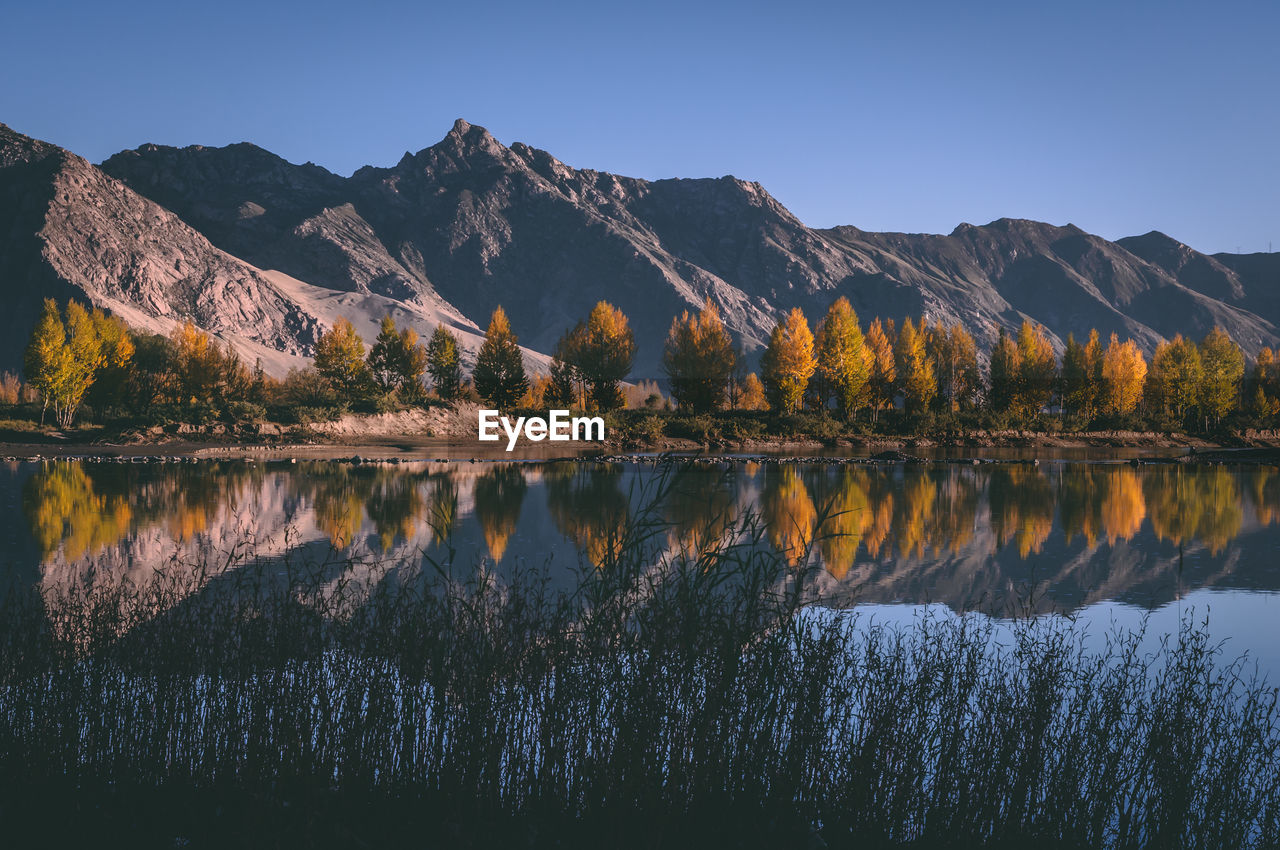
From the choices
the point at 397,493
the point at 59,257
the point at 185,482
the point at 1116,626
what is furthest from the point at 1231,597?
the point at 59,257

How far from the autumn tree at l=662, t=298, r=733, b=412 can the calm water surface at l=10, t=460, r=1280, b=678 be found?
3447 centimetres

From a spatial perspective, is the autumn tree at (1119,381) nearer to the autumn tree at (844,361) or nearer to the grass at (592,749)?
the autumn tree at (844,361)

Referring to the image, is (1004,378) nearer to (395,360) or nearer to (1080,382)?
(1080,382)

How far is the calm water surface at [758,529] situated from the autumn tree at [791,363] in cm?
3325

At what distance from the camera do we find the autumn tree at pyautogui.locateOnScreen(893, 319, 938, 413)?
83688 mm

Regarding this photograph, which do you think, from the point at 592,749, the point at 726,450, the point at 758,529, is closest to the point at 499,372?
the point at 726,450

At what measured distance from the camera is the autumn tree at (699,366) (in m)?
76.6

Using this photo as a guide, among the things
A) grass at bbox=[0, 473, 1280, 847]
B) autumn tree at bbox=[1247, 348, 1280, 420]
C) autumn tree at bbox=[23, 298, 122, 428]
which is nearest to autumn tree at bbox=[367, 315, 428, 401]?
autumn tree at bbox=[23, 298, 122, 428]

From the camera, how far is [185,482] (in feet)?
112

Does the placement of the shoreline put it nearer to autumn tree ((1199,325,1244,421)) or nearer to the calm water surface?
autumn tree ((1199,325,1244,421))

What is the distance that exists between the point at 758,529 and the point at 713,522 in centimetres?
129

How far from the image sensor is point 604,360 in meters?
77.4

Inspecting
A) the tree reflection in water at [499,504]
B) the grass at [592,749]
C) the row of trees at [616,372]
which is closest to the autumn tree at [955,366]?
the row of trees at [616,372]

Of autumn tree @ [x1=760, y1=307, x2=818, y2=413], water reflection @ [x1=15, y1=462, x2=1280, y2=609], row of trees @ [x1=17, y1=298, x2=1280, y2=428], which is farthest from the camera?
autumn tree @ [x1=760, y1=307, x2=818, y2=413]
